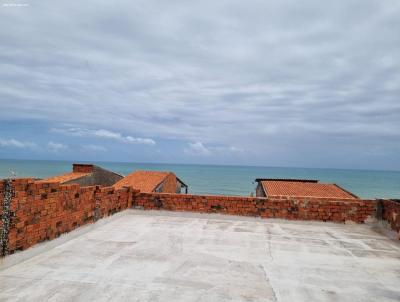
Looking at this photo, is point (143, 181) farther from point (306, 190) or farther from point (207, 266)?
point (207, 266)

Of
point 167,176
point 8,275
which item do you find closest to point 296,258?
point 8,275

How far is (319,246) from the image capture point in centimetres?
739

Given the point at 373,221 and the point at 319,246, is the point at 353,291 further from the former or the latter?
the point at 373,221

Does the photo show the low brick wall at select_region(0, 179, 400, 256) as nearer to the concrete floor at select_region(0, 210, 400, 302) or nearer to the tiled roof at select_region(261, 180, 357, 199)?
the concrete floor at select_region(0, 210, 400, 302)

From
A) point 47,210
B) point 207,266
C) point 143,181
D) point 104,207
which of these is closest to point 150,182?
point 143,181

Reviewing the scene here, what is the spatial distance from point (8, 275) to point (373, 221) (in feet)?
32.7

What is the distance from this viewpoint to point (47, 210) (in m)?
6.41

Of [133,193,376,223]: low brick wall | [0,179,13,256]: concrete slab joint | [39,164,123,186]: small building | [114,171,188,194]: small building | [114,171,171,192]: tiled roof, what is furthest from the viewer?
[39,164,123,186]: small building

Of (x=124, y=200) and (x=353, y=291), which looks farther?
(x=124, y=200)

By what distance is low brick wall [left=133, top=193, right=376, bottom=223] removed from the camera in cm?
1001

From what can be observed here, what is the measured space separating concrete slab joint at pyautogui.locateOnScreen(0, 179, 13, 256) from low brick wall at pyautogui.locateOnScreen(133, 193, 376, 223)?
5.89 meters

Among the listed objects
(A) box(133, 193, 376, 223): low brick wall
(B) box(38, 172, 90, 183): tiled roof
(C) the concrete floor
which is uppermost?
(B) box(38, 172, 90, 183): tiled roof

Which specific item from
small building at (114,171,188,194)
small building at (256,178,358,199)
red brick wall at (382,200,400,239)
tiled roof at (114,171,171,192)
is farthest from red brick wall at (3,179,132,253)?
tiled roof at (114,171,171,192)

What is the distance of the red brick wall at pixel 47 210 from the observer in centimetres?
558
